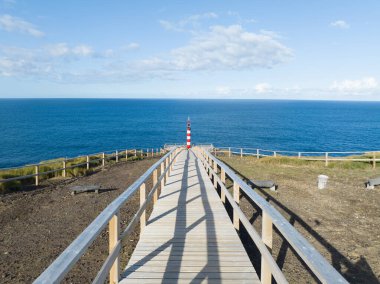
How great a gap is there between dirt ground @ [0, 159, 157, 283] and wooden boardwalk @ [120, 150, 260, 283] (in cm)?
119

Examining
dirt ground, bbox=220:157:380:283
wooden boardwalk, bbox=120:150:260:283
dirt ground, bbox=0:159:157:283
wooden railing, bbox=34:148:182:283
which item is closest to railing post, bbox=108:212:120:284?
wooden railing, bbox=34:148:182:283

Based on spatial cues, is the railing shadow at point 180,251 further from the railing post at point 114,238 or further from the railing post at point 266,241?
the railing post at point 266,241

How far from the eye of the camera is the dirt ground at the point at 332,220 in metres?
6.22

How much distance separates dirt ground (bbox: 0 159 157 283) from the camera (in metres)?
6.19

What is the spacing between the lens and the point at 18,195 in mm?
12469

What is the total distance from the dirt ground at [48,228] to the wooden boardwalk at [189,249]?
1188 mm

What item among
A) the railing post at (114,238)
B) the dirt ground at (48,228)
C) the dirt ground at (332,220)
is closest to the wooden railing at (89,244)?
the railing post at (114,238)

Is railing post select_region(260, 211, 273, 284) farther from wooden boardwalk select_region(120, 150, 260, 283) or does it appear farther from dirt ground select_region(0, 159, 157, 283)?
dirt ground select_region(0, 159, 157, 283)

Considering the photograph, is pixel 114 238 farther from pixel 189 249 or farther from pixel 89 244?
pixel 189 249

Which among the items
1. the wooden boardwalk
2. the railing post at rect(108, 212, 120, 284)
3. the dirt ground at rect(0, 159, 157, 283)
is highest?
the railing post at rect(108, 212, 120, 284)

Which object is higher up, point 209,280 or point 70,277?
point 209,280

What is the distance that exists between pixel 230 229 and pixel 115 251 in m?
2.93

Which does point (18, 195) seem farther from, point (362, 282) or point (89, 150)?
point (89, 150)

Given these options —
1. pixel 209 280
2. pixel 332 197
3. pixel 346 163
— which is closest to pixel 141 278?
pixel 209 280
